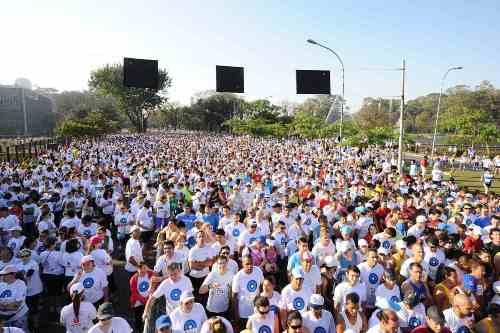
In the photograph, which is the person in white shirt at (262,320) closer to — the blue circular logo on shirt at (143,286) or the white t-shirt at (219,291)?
the white t-shirt at (219,291)

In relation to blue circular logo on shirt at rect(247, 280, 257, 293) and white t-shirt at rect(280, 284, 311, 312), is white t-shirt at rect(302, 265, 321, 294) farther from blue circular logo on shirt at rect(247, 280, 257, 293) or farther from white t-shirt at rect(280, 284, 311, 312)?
blue circular logo on shirt at rect(247, 280, 257, 293)

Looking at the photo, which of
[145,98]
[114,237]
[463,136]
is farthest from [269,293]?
[145,98]

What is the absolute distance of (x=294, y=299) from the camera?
450cm

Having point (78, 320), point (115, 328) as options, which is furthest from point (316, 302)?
point (78, 320)

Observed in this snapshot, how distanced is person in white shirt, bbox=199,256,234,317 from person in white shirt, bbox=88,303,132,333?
1.31 meters

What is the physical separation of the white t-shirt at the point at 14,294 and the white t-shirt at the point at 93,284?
73 centimetres

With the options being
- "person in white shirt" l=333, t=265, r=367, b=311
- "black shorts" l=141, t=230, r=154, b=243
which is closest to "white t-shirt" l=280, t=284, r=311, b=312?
"person in white shirt" l=333, t=265, r=367, b=311

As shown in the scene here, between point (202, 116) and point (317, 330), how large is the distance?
88.4m

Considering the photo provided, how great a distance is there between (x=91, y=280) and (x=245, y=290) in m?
2.08

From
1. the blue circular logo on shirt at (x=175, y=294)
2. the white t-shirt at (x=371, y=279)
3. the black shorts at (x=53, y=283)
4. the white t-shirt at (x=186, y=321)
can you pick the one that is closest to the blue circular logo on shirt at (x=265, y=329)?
the white t-shirt at (x=186, y=321)

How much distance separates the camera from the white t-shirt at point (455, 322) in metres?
4.08

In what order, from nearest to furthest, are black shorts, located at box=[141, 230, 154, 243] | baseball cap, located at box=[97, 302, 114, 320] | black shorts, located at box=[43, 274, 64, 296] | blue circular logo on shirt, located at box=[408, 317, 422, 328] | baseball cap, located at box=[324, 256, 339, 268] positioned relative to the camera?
baseball cap, located at box=[97, 302, 114, 320] < blue circular logo on shirt, located at box=[408, 317, 422, 328] < baseball cap, located at box=[324, 256, 339, 268] < black shorts, located at box=[43, 274, 64, 296] < black shorts, located at box=[141, 230, 154, 243]

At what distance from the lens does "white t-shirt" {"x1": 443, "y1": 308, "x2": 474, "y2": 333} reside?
408 centimetres

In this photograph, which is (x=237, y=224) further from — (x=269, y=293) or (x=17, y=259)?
(x=17, y=259)
